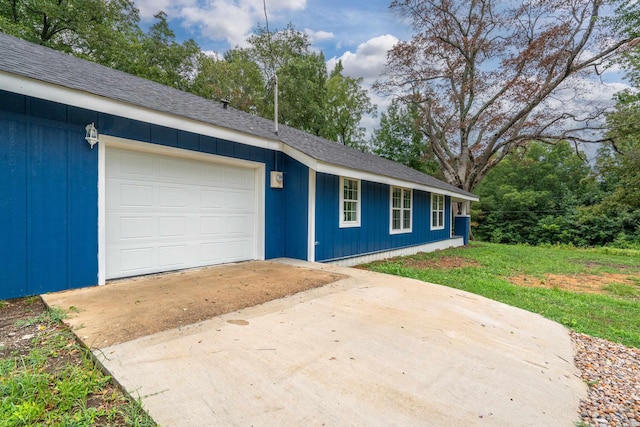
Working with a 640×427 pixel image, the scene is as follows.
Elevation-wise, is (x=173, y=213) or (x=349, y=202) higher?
(x=349, y=202)

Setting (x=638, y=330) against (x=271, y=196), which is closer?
(x=638, y=330)

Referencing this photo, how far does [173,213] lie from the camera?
4961 millimetres

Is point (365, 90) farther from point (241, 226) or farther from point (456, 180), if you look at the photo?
point (241, 226)

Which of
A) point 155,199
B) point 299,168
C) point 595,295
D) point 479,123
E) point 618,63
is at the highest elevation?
point 618,63

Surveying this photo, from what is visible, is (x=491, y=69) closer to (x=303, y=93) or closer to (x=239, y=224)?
(x=303, y=93)

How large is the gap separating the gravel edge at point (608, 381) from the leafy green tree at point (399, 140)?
76.9ft

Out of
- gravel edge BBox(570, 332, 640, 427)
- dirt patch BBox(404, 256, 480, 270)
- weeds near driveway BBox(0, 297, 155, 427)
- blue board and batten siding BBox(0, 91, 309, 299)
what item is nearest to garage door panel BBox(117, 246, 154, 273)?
blue board and batten siding BBox(0, 91, 309, 299)

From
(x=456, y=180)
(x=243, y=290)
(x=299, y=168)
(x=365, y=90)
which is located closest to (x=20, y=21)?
(x=299, y=168)

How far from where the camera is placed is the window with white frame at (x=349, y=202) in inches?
284

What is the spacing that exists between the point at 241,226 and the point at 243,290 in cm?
225

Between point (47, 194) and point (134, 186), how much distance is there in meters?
1.02

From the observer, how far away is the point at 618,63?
49.2ft

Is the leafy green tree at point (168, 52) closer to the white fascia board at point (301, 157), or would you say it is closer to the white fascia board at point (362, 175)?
the white fascia board at point (301, 157)

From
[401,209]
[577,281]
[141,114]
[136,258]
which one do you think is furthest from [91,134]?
[577,281]
